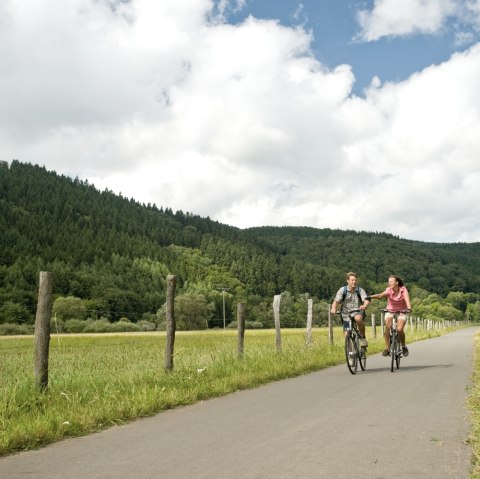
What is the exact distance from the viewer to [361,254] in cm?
19400

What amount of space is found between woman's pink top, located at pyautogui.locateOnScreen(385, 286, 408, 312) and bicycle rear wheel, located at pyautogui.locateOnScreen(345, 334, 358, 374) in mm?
1274

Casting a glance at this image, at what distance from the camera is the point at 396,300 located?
13086 millimetres

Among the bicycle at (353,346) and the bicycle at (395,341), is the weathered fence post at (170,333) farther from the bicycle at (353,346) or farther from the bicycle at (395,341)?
the bicycle at (395,341)

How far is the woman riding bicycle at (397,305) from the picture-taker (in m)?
12.9

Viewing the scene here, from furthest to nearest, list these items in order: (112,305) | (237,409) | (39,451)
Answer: (112,305) → (237,409) → (39,451)

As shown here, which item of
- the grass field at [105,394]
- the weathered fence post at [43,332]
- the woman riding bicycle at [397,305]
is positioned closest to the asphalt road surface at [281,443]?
the grass field at [105,394]

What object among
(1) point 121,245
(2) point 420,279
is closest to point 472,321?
(2) point 420,279

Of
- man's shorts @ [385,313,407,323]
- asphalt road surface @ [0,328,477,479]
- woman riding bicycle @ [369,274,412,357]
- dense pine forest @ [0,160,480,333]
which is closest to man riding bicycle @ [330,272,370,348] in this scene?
woman riding bicycle @ [369,274,412,357]

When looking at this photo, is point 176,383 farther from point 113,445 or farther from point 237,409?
point 113,445

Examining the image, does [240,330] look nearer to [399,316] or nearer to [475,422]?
[399,316]

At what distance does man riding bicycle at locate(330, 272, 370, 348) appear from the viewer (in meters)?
12.8

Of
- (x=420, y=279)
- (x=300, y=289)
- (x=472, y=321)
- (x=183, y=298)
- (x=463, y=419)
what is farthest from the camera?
(x=472, y=321)

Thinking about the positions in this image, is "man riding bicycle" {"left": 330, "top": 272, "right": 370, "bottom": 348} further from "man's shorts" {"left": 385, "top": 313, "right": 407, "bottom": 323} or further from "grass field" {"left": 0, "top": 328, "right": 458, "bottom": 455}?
"grass field" {"left": 0, "top": 328, "right": 458, "bottom": 455}

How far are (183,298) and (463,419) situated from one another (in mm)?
93782
